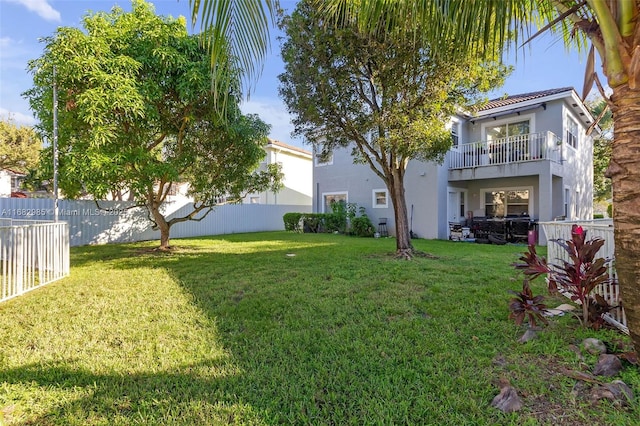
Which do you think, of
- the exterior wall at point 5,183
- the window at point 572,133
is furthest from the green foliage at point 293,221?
the exterior wall at point 5,183

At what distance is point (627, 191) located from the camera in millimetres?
2240

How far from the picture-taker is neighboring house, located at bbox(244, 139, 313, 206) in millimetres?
22719

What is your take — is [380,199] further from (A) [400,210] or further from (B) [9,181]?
(B) [9,181]

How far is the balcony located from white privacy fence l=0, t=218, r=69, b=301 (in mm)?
14320

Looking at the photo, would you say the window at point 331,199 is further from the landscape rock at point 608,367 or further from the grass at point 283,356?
the landscape rock at point 608,367

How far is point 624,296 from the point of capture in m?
2.38

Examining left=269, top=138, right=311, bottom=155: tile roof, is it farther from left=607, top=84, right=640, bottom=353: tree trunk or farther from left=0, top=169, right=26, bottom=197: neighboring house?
left=607, top=84, right=640, bottom=353: tree trunk

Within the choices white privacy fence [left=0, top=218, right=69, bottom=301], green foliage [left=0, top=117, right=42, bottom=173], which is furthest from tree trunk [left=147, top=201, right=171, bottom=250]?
green foliage [left=0, top=117, right=42, bottom=173]

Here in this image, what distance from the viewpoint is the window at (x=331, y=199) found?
60.3 ft

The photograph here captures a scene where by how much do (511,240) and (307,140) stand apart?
9893 millimetres

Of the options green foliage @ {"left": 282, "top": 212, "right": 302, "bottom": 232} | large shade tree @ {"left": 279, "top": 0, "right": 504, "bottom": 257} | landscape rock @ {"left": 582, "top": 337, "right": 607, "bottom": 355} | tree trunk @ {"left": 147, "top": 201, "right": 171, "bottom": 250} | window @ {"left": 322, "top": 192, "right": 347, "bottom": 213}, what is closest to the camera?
landscape rock @ {"left": 582, "top": 337, "right": 607, "bottom": 355}

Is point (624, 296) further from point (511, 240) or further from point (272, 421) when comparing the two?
point (511, 240)

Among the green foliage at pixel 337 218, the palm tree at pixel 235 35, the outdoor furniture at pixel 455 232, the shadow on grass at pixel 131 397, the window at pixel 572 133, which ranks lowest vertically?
the shadow on grass at pixel 131 397

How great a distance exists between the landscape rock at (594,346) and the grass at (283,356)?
17cm
